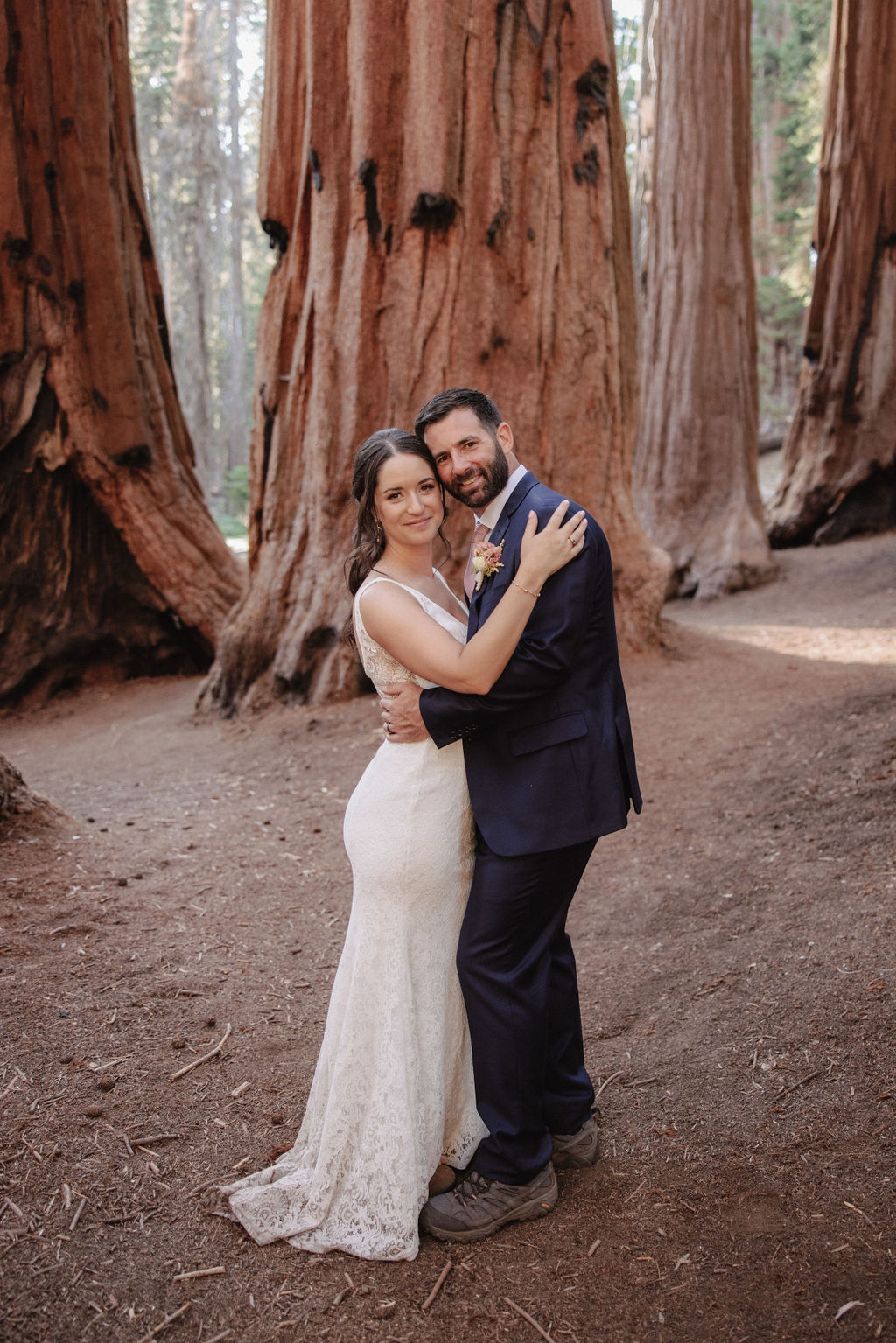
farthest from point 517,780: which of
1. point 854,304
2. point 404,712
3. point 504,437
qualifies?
point 854,304

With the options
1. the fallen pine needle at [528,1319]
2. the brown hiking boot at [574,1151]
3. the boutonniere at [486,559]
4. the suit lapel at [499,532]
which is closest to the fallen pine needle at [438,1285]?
the fallen pine needle at [528,1319]

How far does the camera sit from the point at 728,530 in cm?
1100

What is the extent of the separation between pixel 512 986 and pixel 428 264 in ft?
17.1

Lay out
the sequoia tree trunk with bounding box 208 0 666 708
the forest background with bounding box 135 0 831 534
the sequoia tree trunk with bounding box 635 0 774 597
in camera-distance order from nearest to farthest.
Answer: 1. the sequoia tree trunk with bounding box 208 0 666 708
2. the sequoia tree trunk with bounding box 635 0 774 597
3. the forest background with bounding box 135 0 831 534

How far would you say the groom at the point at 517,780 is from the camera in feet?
7.54

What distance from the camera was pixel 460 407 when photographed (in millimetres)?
2391

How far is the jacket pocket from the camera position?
2.32 metres

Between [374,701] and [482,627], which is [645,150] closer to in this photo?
[374,701]

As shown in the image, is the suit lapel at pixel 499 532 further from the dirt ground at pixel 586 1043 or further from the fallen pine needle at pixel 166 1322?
the fallen pine needle at pixel 166 1322

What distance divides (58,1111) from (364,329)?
16.6 feet

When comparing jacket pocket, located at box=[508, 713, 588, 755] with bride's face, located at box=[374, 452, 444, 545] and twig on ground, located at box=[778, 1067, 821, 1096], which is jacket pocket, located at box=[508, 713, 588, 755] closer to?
bride's face, located at box=[374, 452, 444, 545]

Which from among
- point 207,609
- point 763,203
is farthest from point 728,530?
point 763,203

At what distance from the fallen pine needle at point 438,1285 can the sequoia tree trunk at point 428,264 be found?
4.51 m

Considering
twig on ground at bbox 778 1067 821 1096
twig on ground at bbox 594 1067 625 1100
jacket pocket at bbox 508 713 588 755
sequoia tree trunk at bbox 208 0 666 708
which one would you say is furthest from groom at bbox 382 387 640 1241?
sequoia tree trunk at bbox 208 0 666 708
